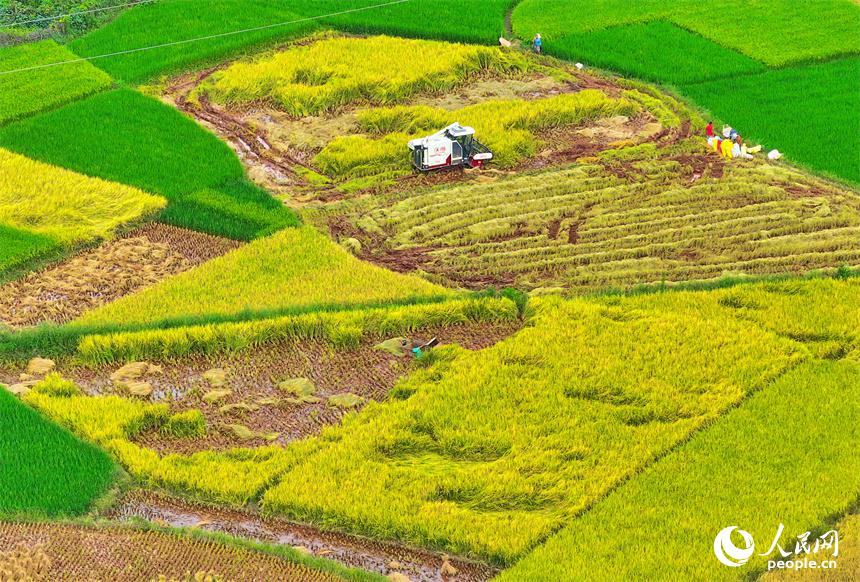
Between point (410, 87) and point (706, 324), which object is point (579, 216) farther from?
point (410, 87)

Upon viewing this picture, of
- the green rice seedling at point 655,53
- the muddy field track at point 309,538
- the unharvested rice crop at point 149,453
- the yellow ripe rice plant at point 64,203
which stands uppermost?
the green rice seedling at point 655,53

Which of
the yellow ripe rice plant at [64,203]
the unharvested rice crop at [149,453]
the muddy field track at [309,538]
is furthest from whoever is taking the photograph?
the yellow ripe rice plant at [64,203]

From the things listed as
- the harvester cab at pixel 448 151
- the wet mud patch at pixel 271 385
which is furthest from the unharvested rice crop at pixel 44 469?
the harvester cab at pixel 448 151

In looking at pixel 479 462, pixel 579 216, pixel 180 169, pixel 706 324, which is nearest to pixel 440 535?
pixel 479 462

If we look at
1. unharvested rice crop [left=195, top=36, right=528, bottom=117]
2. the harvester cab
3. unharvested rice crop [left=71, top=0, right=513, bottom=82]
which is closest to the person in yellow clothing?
the harvester cab

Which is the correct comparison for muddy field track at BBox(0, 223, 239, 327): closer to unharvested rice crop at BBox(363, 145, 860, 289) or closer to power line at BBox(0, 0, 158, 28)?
unharvested rice crop at BBox(363, 145, 860, 289)

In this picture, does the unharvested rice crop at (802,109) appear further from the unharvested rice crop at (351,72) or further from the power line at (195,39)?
the power line at (195,39)
